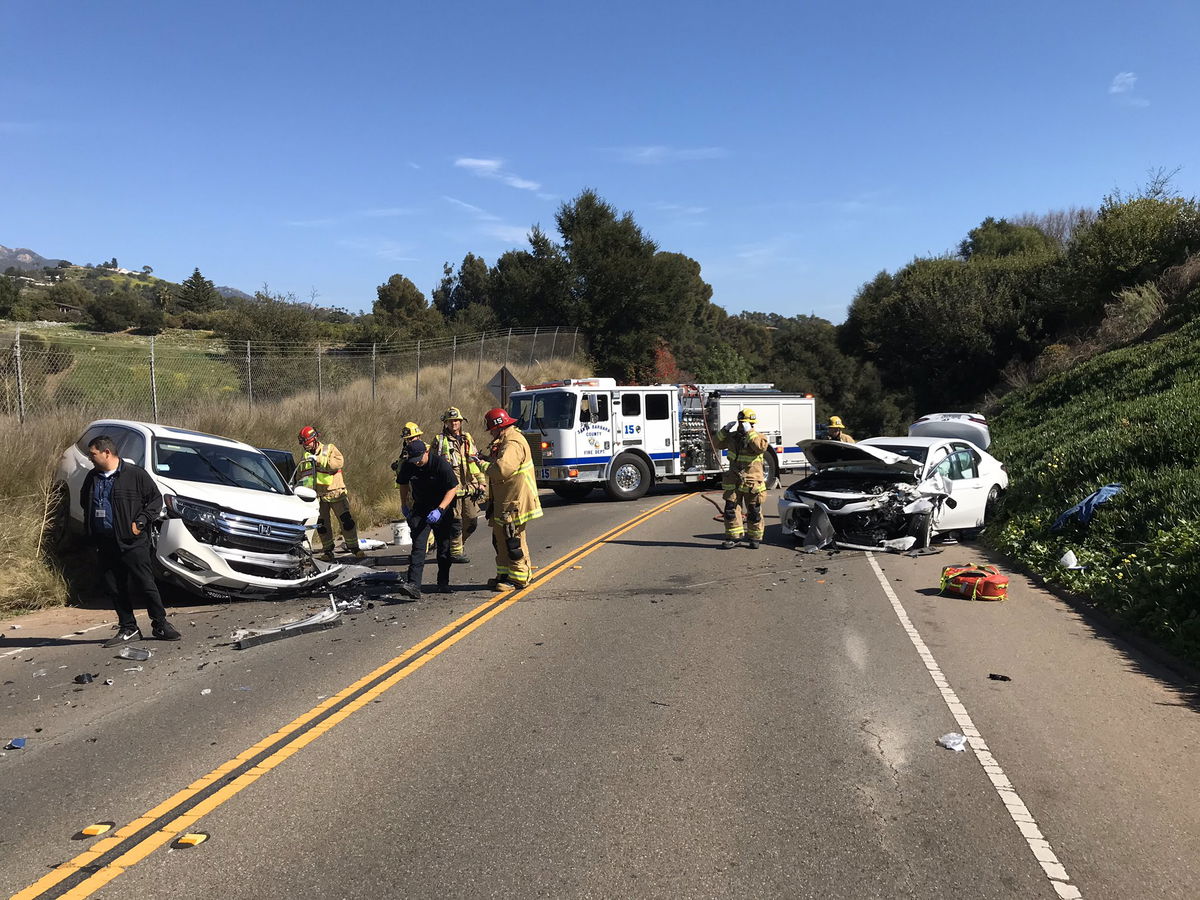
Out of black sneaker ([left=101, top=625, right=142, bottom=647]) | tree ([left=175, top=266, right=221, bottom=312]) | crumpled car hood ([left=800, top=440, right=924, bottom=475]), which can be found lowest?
black sneaker ([left=101, top=625, right=142, bottom=647])

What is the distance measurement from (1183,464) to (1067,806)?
29.9 ft

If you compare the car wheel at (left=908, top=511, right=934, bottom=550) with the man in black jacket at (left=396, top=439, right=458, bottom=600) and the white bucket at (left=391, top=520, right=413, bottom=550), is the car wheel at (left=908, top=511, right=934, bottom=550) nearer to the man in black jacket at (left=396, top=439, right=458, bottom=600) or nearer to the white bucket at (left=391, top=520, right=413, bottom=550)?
the man in black jacket at (left=396, top=439, right=458, bottom=600)

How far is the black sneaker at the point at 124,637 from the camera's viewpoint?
7062 millimetres

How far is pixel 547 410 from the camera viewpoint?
18641 millimetres

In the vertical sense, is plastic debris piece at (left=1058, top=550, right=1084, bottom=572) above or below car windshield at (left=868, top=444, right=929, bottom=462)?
below

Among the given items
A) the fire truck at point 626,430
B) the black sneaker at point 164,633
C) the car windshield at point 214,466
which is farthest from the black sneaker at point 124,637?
the fire truck at point 626,430

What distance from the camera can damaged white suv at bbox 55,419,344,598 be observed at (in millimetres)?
8000

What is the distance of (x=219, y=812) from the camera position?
3.96m

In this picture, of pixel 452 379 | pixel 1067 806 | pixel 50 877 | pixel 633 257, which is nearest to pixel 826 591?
pixel 1067 806

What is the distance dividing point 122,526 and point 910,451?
10156 mm

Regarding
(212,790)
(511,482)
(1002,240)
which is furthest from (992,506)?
(1002,240)

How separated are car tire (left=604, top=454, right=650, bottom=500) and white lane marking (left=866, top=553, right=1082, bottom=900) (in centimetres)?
1219

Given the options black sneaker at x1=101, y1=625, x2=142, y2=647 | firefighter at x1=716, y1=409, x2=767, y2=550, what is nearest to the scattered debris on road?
black sneaker at x1=101, y1=625, x2=142, y2=647

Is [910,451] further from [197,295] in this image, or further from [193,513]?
[197,295]
